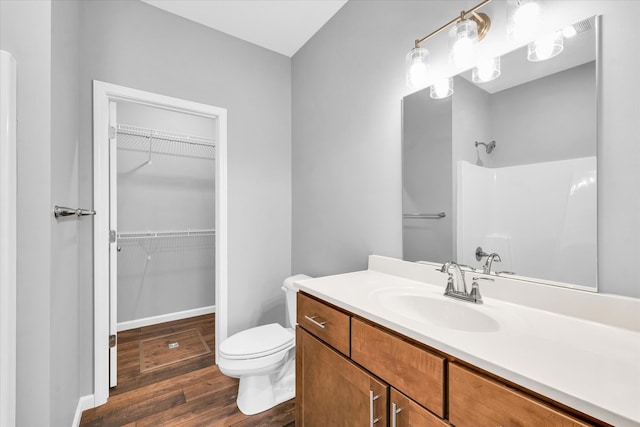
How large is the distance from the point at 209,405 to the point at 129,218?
6.49ft

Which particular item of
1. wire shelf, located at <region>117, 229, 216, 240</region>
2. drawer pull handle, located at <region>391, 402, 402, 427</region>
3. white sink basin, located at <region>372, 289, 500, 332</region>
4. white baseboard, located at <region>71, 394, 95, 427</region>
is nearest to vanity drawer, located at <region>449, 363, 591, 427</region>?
drawer pull handle, located at <region>391, 402, 402, 427</region>

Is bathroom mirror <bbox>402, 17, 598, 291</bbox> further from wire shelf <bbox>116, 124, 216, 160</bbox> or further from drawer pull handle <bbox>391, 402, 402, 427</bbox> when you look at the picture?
wire shelf <bbox>116, 124, 216, 160</bbox>

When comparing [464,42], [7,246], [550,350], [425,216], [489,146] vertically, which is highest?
[464,42]

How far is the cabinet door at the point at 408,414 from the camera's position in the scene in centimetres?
70

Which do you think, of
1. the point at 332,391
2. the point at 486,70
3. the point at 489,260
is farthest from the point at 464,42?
the point at 332,391

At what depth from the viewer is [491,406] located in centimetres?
58

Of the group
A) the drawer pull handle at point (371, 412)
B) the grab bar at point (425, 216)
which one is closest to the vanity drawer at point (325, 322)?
the drawer pull handle at point (371, 412)

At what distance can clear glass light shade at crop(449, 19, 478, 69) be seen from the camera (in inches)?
42.2

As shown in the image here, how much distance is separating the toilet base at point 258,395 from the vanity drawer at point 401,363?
982mm

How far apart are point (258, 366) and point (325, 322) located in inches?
28.7

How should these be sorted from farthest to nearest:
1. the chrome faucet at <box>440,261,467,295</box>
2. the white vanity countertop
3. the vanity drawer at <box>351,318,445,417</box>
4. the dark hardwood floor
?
the dark hardwood floor < the chrome faucet at <box>440,261,467,295</box> < the vanity drawer at <box>351,318,445,417</box> < the white vanity countertop

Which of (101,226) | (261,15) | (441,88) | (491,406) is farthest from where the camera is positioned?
(261,15)

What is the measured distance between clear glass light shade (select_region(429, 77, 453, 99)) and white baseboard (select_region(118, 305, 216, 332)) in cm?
308

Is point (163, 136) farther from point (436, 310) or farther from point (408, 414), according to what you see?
point (408, 414)
